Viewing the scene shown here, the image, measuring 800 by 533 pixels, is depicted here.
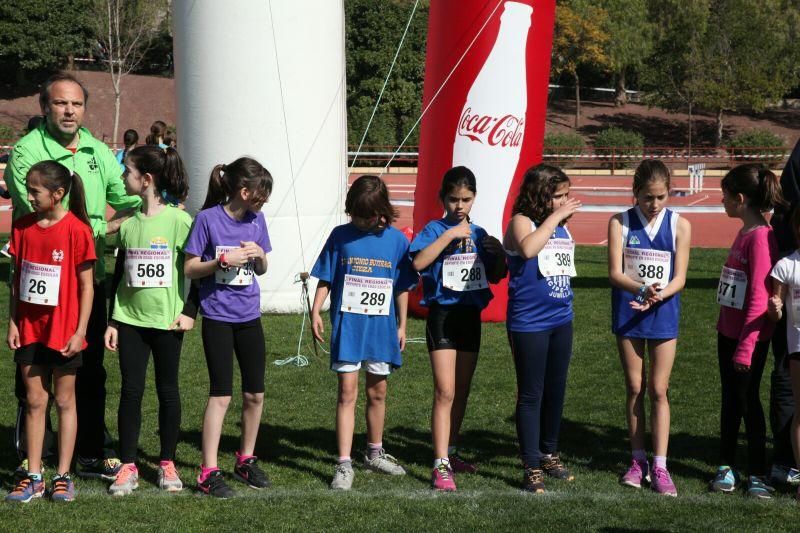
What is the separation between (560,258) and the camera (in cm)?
556

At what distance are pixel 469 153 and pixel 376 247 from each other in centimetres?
449

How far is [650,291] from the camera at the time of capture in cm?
542

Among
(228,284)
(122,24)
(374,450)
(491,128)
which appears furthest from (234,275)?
(122,24)

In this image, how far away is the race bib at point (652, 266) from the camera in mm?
5488

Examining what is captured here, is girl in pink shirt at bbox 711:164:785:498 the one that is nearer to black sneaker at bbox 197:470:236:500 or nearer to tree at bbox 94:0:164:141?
black sneaker at bbox 197:470:236:500

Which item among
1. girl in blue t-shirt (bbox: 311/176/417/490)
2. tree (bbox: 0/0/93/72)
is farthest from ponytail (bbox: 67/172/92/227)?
tree (bbox: 0/0/93/72)

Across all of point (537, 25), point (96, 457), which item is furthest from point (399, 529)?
point (537, 25)

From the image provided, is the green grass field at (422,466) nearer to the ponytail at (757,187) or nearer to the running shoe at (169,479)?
the running shoe at (169,479)

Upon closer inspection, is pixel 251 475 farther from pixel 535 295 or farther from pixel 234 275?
pixel 535 295

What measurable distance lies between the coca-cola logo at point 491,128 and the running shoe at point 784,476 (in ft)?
16.0

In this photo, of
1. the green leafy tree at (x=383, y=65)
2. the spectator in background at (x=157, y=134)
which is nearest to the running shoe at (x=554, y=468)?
the spectator in background at (x=157, y=134)

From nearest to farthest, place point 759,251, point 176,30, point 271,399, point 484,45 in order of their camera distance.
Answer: point 759,251 < point 271,399 < point 484,45 < point 176,30

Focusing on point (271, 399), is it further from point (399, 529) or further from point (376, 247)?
point (399, 529)

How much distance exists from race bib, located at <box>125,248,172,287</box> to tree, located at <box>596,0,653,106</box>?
1874 inches
